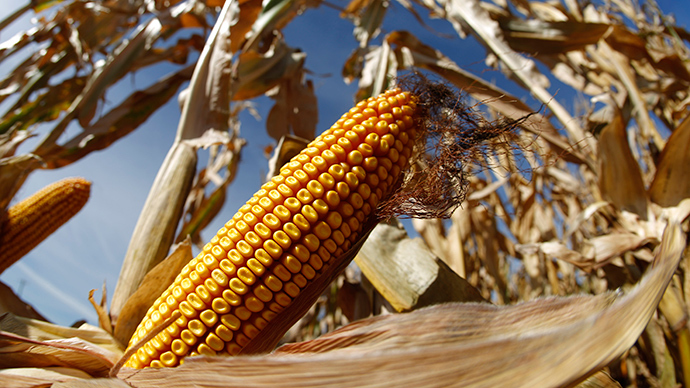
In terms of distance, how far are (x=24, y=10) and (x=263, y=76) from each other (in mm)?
2008

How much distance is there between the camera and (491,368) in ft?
1.66

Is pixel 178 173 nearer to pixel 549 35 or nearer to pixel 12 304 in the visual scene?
pixel 12 304

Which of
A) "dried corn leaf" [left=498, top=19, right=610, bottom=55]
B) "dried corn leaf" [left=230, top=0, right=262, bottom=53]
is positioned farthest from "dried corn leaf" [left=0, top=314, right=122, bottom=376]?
"dried corn leaf" [left=498, top=19, right=610, bottom=55]

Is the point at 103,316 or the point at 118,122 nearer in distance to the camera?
the point at 103,316

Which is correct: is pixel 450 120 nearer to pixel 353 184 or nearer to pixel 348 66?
pixel 353 184

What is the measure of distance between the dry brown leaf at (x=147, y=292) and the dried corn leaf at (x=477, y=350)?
0.54 meters

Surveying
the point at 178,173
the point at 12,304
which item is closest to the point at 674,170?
the point at 178,173

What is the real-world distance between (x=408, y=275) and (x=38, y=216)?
5.24 feet

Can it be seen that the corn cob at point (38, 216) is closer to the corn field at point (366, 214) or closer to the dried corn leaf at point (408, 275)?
the corn field at point (366, 214)

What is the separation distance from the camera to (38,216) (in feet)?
5.44

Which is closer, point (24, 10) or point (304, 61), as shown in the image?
point (304, 61)

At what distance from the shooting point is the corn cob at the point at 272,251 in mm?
884

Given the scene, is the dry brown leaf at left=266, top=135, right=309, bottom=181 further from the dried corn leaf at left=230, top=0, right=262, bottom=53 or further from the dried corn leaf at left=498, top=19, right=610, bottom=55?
the dried corn leaf at left=498, top=19, right=610, bottom=55

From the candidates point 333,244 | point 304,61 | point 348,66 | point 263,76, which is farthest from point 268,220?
point 348,66
